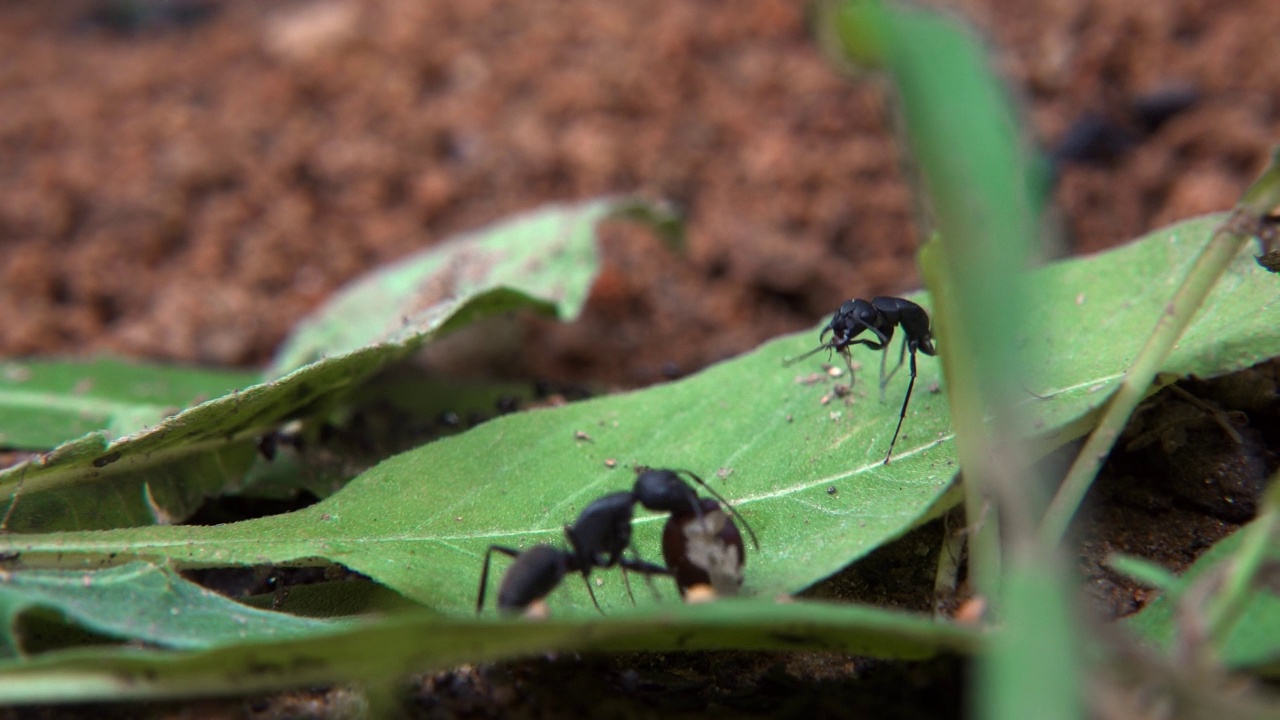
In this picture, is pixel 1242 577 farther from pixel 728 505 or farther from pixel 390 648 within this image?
pixel 390 648

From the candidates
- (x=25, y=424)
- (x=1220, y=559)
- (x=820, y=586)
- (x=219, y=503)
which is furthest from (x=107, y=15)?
(x=1220, y=559)

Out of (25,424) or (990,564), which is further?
(25,424)

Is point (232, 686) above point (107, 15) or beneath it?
beneath

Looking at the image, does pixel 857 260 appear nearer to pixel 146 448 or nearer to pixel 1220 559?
pixel 1220 559

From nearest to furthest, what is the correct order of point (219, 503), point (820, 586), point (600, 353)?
point (820, 586), point (219, 503), point (600, 353)

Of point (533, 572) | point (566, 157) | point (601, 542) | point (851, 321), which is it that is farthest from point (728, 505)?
point (566, 157)

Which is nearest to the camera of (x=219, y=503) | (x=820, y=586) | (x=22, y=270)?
(x=820, y=586)

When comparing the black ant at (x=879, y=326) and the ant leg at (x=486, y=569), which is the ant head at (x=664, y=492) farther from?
the black ant at (x=879, y=326)

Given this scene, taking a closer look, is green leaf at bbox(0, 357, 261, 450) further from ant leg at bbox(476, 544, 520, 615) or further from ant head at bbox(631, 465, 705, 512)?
ant head at bbox(631, 465, 705, 512)
